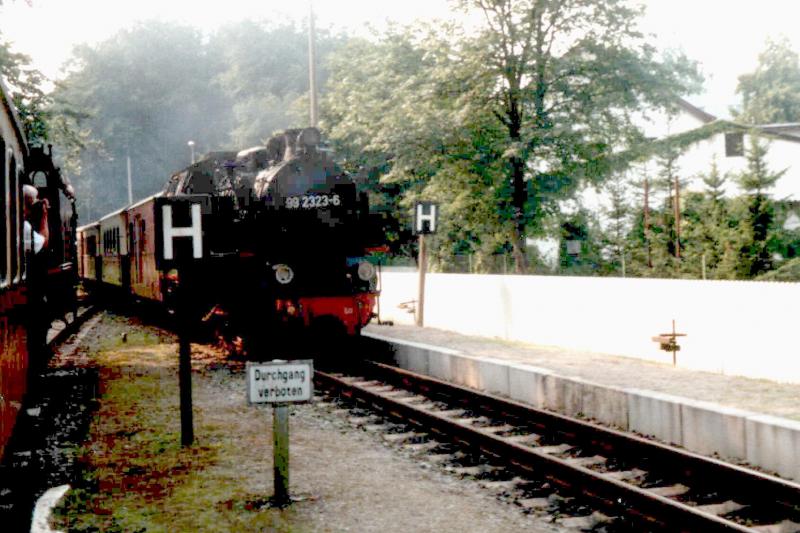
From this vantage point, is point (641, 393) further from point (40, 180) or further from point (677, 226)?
point (677, 226)

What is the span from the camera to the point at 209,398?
10938mm

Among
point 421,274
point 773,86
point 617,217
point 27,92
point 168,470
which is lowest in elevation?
point 168,470

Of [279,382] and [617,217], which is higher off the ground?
[617,217]

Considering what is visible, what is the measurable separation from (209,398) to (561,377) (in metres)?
4.34

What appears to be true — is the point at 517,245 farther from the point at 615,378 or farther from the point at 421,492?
the point at 421,492

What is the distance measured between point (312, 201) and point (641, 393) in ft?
22.7

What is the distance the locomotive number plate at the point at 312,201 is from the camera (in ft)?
45.8

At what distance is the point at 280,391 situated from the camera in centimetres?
643

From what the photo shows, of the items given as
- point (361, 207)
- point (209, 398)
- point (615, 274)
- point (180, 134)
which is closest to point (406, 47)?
point (615, 274)

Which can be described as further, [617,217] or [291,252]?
[617,217]

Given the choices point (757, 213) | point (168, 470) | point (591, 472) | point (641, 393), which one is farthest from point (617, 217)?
point (168, 470)

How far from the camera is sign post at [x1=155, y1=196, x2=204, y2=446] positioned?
7969 mm

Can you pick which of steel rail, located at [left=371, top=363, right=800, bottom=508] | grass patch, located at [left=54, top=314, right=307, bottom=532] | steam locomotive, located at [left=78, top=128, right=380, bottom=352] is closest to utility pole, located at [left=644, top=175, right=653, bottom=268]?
steam locomotive, located at [left=78, top=128, right=380, bottom=352]

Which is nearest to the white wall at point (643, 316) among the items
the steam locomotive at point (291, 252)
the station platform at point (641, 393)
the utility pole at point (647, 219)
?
the station platform at point (641, 393)
